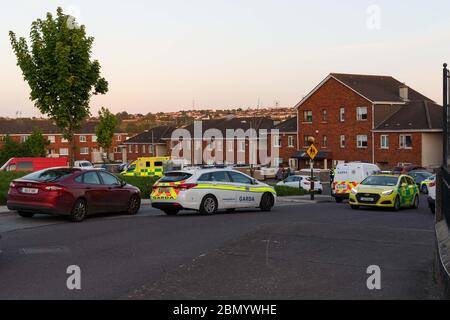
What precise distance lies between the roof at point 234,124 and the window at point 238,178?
59540 millimetres

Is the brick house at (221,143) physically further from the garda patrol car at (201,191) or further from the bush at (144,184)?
the garda patrol car at (201,191)

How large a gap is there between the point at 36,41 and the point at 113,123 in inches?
2464

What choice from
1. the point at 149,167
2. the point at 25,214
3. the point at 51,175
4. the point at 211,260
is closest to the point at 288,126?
the point at 149,167

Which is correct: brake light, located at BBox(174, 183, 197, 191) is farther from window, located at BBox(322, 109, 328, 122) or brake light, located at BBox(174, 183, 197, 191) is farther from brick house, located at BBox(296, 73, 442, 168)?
window, located at BBox(322, 109, 328, 122)

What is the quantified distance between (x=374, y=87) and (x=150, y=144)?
3955 cm

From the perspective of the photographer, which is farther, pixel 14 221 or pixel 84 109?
pixel 84 109

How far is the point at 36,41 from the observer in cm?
2488

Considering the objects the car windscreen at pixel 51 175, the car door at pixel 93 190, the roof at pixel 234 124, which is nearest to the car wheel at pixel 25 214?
the car windscreen at pixel 51 175

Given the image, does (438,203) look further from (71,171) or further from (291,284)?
(71,171)

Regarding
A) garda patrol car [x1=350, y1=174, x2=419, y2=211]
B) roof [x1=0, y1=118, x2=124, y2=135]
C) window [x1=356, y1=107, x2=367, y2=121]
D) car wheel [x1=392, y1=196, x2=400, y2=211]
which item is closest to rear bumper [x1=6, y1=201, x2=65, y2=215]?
garda patrol car [x1=350, y1=174, x2=419, y2=211]

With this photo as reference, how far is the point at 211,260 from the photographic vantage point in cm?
1085

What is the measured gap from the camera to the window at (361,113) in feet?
219

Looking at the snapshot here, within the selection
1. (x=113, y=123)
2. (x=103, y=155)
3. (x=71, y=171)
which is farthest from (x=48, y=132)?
(x=71, y=171)

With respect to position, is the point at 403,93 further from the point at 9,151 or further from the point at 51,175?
the point at 51,175
